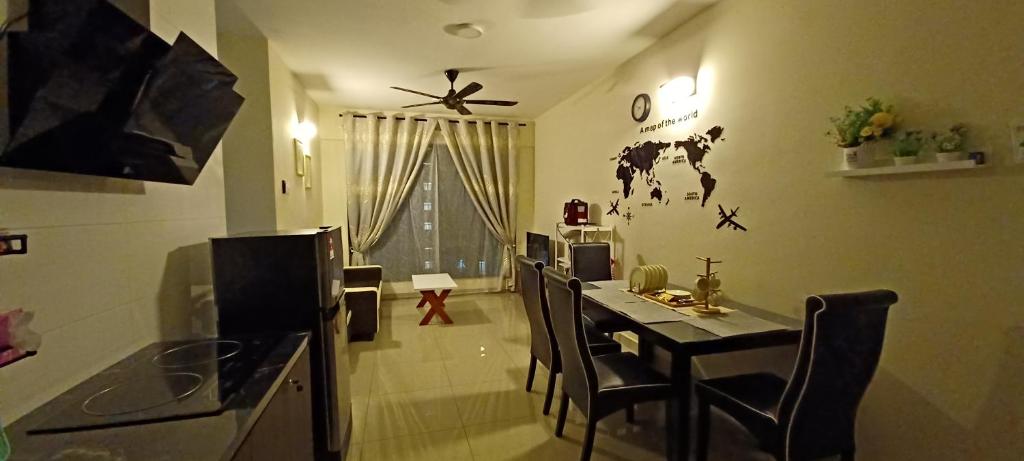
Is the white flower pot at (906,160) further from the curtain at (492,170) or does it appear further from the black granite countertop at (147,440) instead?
the curtain at (492,170)

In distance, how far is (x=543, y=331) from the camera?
8.49ft

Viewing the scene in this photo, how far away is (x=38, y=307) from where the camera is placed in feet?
3.27

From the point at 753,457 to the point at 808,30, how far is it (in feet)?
7.33

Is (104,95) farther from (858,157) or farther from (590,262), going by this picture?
(590,262)

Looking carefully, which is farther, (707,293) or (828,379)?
(707,293)

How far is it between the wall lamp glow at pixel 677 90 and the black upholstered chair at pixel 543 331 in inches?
64.6

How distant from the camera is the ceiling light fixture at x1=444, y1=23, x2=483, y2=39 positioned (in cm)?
290

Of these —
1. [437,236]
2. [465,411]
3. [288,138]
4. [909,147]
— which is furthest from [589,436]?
[437,236]

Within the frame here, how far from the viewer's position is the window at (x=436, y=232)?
220 inches

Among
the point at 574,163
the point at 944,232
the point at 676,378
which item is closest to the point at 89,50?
the point at 676,378

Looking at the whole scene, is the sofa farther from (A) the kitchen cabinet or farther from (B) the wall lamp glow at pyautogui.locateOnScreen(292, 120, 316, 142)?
(A) the kitchen cabinet

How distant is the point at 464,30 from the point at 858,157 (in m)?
2.47

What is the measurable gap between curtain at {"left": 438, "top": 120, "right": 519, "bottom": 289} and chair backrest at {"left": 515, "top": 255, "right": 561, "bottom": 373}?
123 inches

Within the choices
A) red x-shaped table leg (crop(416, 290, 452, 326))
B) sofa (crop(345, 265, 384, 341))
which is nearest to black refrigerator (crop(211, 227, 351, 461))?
sofa (crop(345, 265, 384, 341))
